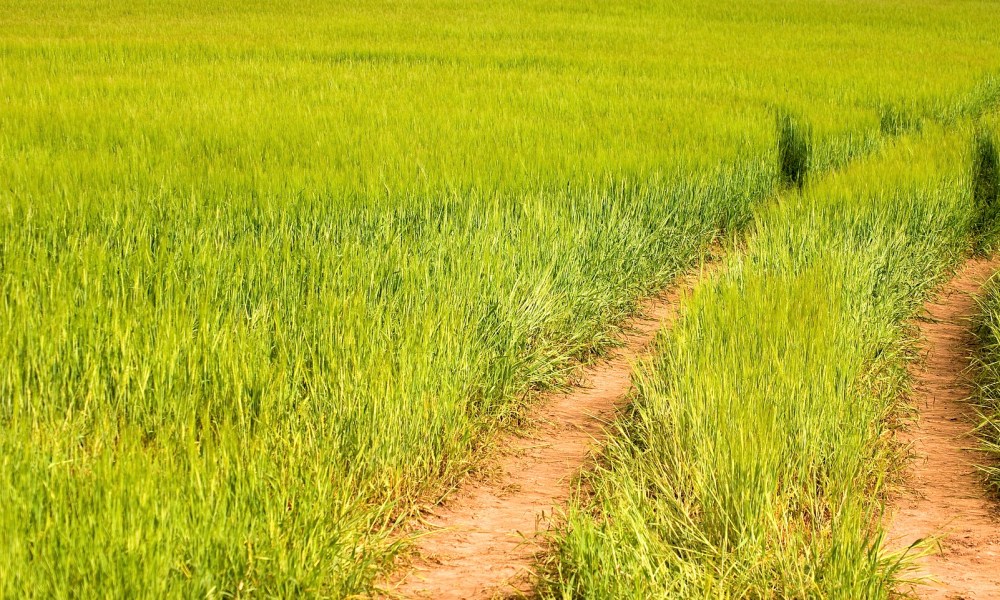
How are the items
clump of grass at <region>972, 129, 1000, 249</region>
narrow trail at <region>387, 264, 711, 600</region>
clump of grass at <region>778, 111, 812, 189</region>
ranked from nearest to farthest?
narrow trail at <region>387, 264, 711, 600</region>, clump of grass at <region>972, 129, 1000, 249</region>, clump of grass at <region>778, 111, 812, 189</region>

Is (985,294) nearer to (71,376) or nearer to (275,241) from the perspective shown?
(275,241)

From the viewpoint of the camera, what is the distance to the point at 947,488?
314 cm

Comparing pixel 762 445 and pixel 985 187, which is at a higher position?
pixel 762 445

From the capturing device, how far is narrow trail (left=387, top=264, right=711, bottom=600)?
2434 mm

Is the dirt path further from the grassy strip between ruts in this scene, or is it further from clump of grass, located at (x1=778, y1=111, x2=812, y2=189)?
clump of grass, located at (x1=778, y1=111, x2=812, y2=189)

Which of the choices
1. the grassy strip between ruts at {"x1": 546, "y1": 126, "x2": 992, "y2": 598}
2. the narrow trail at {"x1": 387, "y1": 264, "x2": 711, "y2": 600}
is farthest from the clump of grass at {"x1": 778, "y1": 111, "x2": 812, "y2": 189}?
the narrow trail at {"x1": 387, "y1": 264, "x2": 711, "y2": 600}

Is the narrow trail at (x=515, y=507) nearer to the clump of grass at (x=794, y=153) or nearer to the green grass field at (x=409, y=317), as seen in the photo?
the green grass field at (x=409, y=317)

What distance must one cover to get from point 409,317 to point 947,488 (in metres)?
1.96

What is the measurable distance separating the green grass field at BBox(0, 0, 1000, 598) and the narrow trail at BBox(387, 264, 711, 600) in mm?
108

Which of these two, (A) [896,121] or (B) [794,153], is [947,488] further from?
(A) [896,121]

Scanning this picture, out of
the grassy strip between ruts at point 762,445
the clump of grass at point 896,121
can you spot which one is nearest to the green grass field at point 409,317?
the grassy strip between ruts at point 762,445

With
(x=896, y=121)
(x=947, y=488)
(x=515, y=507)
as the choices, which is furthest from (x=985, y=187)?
(x=515, y=507)

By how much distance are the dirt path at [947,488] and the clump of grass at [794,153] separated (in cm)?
271

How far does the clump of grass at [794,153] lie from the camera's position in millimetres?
7449
